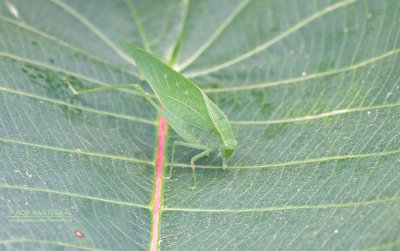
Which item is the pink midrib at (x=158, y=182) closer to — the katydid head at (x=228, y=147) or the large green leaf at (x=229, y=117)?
the large green leaf at (x=229, y=117)

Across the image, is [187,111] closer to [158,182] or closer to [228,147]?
[228,147]

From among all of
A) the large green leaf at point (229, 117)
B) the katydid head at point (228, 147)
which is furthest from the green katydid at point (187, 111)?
the large green leaf at point (229, 117)

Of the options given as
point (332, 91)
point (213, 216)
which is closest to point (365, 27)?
point (332, 91)

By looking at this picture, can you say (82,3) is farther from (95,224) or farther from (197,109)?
(95,224)

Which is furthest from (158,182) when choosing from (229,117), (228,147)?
(229,117)

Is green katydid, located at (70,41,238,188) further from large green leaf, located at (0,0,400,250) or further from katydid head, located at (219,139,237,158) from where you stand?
large green leaf, located at (0,0,400,250)

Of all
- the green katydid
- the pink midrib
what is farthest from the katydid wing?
the pink midrib
